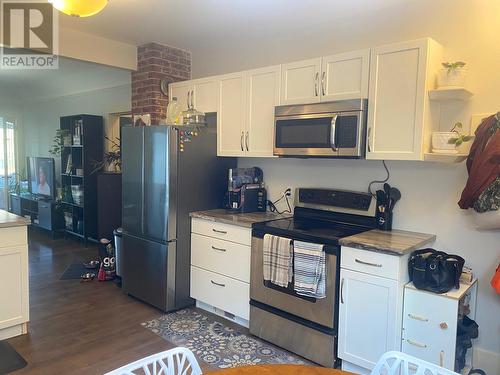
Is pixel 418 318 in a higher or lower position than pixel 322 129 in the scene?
lower

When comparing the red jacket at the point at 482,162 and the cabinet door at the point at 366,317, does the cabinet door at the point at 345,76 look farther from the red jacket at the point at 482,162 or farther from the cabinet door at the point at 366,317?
the cabinet door at the point at 366,317

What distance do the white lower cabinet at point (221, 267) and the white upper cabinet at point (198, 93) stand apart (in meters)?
1.14

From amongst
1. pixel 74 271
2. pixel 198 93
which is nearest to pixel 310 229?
pixel 198 93

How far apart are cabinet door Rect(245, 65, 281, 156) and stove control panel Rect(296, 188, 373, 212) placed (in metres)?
0.47

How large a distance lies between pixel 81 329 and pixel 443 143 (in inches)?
119

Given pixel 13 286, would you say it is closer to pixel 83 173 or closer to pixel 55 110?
pixel 83 173

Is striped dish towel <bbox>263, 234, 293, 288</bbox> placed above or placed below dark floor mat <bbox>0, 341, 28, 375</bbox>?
above

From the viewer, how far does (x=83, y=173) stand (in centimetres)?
594

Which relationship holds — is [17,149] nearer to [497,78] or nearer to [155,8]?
[155,8]

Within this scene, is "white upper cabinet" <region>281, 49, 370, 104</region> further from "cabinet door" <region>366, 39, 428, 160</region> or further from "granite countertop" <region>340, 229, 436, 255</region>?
"granite countertop" <region>340, 229, 436, 255</region>

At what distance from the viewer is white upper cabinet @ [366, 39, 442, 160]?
2404 millimetres

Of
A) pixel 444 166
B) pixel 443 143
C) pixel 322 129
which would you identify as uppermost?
pixel 322 129

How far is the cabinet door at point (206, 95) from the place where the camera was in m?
3.68

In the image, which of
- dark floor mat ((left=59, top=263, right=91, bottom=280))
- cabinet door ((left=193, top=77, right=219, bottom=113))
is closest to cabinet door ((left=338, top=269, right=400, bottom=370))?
cabinet door ((left=193, top=77, right=219, bottom=113))
